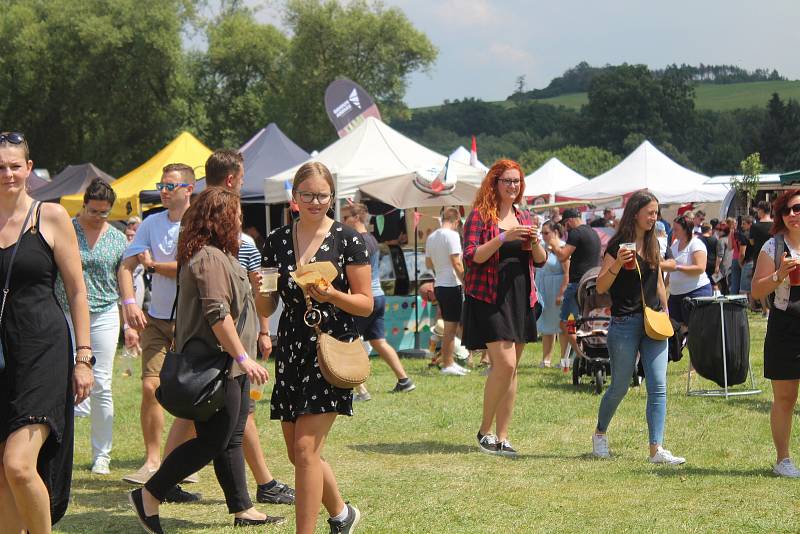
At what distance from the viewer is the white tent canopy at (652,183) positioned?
96.1ft

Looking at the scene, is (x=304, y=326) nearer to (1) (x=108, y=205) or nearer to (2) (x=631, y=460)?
(1) (x=108, y=205)

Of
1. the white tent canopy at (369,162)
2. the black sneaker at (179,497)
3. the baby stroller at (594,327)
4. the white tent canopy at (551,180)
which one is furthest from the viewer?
the white tent canopy at (551,180)

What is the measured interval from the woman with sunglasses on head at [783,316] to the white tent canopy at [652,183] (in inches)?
904

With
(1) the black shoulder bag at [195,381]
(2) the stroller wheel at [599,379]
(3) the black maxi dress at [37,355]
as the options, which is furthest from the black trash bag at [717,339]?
(3) the black maxi dress at [37,355]

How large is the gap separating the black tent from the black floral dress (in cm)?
1291

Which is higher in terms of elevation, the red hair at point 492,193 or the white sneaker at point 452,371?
the red hair at point 492,193

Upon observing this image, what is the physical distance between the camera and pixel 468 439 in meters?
8.16

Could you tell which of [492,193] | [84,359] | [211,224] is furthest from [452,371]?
[84,359]

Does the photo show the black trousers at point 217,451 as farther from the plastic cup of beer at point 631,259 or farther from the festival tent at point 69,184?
the festival tent at point 69,184

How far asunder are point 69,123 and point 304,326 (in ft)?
144

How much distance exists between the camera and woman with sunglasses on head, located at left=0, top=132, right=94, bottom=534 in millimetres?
4039

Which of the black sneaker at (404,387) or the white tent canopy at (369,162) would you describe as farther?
the white tent canopy at (369,162)

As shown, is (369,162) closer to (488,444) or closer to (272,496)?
(488,444)

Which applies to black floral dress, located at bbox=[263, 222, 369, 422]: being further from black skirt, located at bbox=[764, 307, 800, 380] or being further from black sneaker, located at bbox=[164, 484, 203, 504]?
black skirt, located at bbox=[764, 307, 800, 380]
